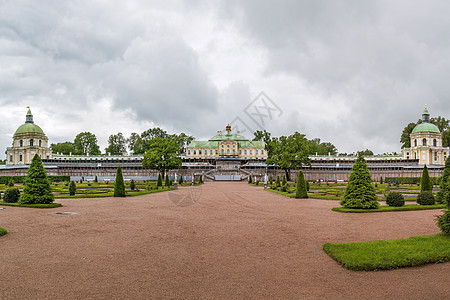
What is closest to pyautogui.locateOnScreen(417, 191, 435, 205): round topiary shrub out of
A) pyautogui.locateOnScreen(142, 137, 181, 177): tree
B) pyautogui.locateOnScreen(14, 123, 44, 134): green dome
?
pyautogui.locateOnScreen(142, 137, 181, 177): tree

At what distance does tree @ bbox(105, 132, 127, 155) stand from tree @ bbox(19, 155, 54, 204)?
98.7m

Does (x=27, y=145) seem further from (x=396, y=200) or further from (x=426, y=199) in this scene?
(x=426, y=199)

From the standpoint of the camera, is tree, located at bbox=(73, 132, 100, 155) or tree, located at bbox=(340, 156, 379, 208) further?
tree, located at bbox=(73, 132, 100, 155)

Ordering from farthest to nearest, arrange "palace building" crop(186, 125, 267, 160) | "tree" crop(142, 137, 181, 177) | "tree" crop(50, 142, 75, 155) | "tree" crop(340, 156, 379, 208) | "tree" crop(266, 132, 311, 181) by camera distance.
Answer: "tree" crop(50, 142, 75, 155)
"palace building" crop(186, 125, 267, 160)
"tree" crop(266, 132, 311, 181)
"tree" crop(142, 137, 181, 177)
"tree" crop(340, 156, 379, 208)

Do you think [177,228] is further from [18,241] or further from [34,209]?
[34,209]

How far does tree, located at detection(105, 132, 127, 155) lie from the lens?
11631 cm

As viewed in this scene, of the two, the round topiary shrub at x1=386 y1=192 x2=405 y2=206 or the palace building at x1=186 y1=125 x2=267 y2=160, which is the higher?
the palace building at x1=186 y1=125 x2=267 y2=160

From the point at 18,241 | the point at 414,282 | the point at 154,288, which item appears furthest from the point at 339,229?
the point at 18,241

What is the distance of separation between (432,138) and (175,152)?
74541mm

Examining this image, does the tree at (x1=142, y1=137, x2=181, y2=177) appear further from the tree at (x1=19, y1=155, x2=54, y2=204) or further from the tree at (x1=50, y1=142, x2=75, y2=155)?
the tree at (x1=50, y1=142, x2=75, y2=155)

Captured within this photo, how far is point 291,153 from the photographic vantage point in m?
68.2

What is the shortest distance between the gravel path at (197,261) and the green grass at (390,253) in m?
0.25

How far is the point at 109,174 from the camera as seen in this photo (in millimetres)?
80875

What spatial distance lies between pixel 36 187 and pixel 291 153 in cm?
5408
